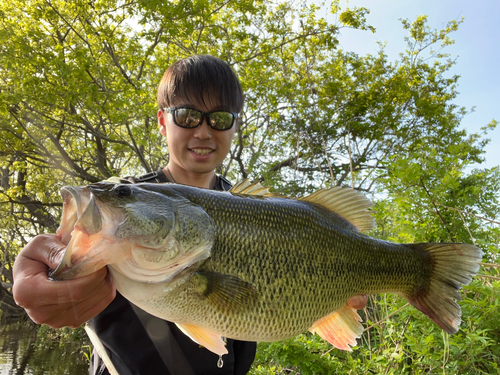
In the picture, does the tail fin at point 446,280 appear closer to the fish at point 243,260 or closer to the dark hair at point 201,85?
the fish at point 243,260

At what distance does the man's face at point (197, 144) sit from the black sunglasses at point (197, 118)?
26 mm

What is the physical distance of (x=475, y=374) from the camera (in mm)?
2678

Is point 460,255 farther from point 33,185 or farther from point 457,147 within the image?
point 33,185

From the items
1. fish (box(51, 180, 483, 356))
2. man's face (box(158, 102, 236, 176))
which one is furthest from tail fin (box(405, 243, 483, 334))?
man's face (box(158, 102, 236, 176))

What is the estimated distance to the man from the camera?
3.73ft

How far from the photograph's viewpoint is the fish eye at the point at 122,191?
4.09ft

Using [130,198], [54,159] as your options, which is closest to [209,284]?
[130,198]

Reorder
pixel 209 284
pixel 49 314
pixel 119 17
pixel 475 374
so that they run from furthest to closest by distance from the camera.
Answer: pixel 119 17 < pixel 475 374 < pixel 209 284 < pixel 49 314

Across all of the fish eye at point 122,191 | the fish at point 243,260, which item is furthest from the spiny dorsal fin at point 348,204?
the fish eye at point 122,191

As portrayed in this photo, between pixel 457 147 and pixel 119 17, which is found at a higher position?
pixel 119 17

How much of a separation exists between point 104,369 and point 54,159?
11.3 metres

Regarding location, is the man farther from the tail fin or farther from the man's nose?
the tail fin

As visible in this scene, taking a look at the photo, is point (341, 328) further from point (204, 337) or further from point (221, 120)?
point (221, 120)

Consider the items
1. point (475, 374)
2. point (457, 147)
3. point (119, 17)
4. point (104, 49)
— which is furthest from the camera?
point (104, 49)
